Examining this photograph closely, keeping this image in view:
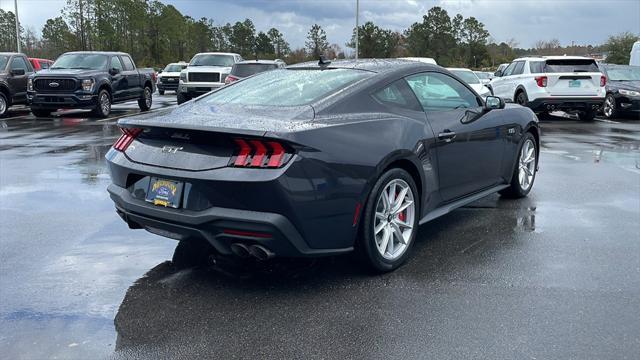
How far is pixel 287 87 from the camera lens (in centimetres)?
467

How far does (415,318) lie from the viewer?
3582 millimetres

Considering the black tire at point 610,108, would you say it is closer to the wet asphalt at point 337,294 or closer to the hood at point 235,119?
the wet asphalt at point 337,294

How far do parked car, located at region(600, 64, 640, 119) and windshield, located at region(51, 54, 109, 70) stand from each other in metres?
14.8

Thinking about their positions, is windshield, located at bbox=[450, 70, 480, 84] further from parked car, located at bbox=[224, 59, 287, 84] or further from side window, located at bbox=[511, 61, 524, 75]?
parked car, located at bbox=[224, 59, 287, 84]

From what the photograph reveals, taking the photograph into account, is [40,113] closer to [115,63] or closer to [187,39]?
[115,63]

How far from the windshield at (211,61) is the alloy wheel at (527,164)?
17534 mm

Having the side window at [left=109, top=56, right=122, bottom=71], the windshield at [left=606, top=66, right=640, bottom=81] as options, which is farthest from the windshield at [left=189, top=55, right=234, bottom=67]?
the windshield at [left=606, top=66, right=640, bottom=81]

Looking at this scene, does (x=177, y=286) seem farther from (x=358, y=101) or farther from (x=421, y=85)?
(x=421, y=85)

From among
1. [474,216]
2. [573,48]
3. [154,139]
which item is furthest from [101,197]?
[573,48]

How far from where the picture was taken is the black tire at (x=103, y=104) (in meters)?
16.5

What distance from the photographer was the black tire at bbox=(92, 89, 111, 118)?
54.2 ft

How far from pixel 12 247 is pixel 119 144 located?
1.36 meters

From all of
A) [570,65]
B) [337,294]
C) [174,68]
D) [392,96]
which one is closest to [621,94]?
[570,65]

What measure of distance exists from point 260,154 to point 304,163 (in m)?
0.27
